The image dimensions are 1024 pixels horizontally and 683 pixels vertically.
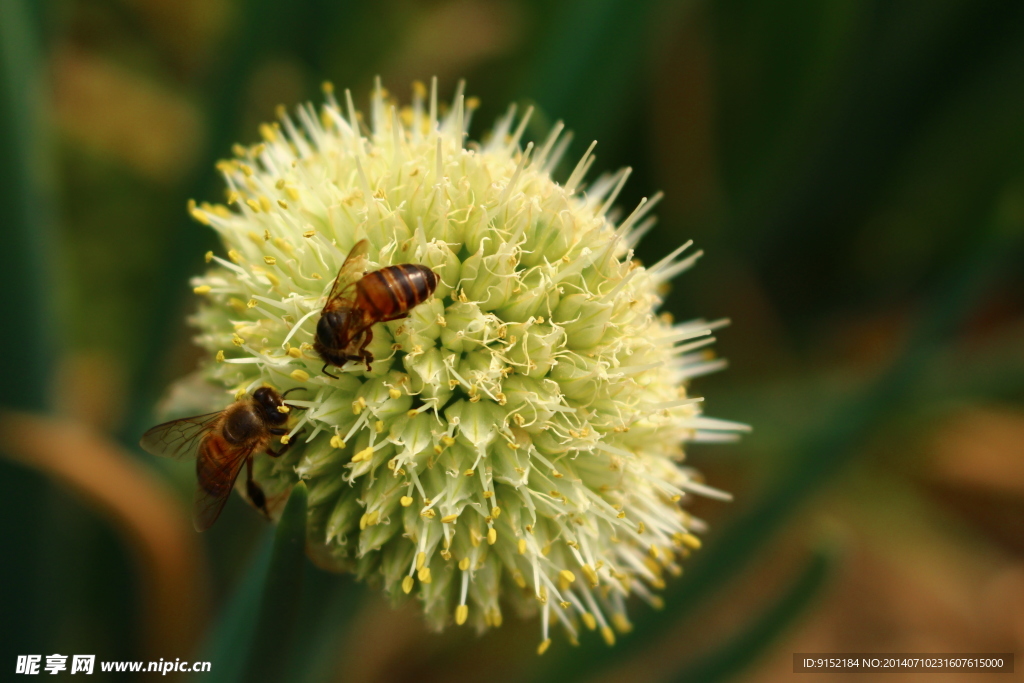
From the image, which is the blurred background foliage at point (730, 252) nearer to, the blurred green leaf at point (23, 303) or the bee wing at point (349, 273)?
the blurred green leaf at point (23, 303)

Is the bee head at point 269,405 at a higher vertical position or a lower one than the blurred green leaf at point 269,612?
higher

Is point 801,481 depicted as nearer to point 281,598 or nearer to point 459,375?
point 459,375

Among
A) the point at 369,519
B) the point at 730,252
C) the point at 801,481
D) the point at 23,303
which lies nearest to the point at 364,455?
the point at 369,519

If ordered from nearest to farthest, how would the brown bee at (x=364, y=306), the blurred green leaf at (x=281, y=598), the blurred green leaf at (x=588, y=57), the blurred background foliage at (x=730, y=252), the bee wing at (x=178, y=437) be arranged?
the blurred green leaf at (x=281, y=598), the brown bee at (x=364, y=306), the bee wing at (x=178, y=437), the blurred green leaf at (x=588, y=57), the blurred background foliage at (x=730, y=252)

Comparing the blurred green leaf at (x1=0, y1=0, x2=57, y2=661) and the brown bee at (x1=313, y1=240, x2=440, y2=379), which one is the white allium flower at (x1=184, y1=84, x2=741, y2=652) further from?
the blurred green leaf at (x1=0, y1=0, x2=57, y2=661)

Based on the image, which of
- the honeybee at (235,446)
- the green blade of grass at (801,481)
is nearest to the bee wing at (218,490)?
the honeybee at (235,446)

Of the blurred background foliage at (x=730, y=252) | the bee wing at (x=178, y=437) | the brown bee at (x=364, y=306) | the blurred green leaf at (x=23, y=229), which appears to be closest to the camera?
the brown bee at (x=364, y=306)

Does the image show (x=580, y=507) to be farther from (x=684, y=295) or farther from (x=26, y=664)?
(x=684, y=295)

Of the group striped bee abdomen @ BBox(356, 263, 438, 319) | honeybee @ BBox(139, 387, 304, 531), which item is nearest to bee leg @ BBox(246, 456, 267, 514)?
honeybee @ BBox(139, 387, 304, 531)
